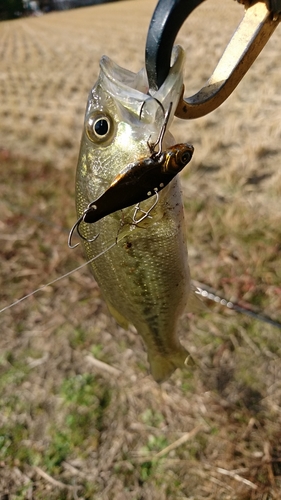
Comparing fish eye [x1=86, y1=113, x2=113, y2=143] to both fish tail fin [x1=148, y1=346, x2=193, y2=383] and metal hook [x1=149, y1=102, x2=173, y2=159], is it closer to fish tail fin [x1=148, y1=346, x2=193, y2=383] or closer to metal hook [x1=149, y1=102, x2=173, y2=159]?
metal hook [x1=149, y1=102, x2=173, y2=159]

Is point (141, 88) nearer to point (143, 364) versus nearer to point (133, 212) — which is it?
point (133, 212)

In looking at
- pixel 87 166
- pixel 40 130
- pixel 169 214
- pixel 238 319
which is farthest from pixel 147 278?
pixel 40 130

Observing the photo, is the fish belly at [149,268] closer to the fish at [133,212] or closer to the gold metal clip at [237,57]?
the fish at [133,212]

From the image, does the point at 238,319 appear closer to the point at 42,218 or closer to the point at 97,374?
the point at 97,374

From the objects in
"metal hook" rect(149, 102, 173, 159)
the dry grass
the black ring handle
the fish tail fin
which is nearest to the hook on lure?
"metal hook" rect(149, 102, 173, 159)

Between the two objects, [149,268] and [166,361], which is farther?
[166,361]

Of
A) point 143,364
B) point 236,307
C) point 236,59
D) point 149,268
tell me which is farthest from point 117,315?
point 236,307
